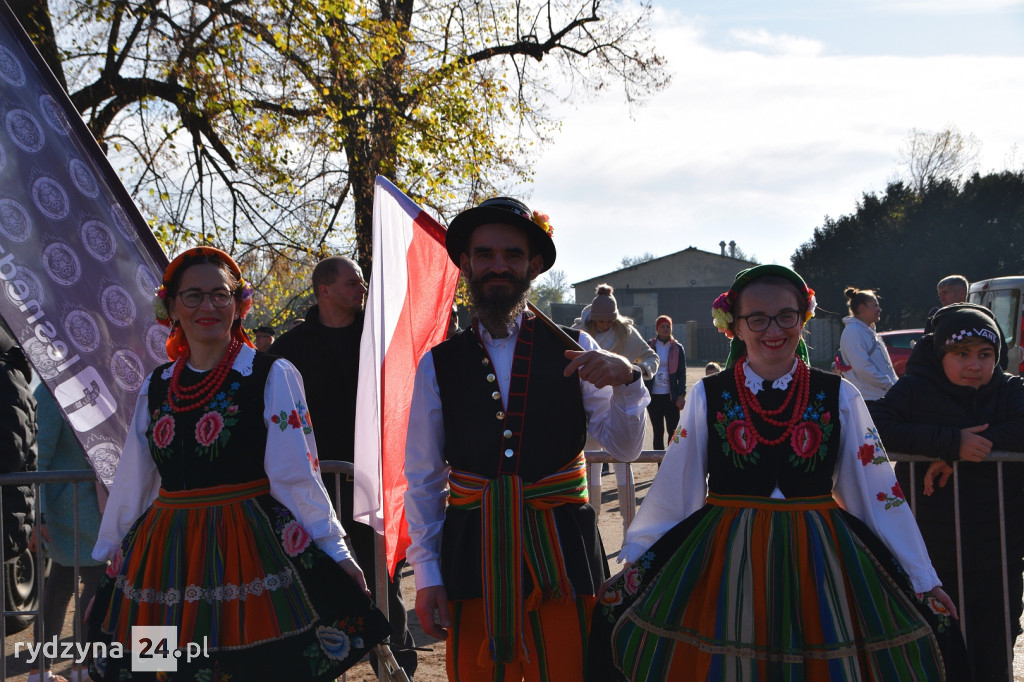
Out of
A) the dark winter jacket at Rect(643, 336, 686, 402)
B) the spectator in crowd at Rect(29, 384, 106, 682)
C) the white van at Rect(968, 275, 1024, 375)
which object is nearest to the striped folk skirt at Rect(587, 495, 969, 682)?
the spectator in crowd at Rect(29, 384, 106, 682)

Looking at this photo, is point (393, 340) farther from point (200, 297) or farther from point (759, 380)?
point (759, 380)

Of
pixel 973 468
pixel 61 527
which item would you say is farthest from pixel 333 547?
pixel 973 468

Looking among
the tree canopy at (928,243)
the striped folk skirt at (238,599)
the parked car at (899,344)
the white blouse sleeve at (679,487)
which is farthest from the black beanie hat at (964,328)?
the tree canopy at (928,243)

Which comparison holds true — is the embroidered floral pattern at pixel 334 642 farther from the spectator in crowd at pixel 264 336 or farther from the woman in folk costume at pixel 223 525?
the spectator in crowd at pixel 264 336

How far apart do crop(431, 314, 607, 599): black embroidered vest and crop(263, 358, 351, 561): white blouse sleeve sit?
0.43m

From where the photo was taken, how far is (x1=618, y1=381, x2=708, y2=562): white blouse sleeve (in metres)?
2.54

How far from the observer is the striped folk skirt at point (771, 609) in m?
2.23

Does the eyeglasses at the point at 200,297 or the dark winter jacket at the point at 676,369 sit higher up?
the eyeglasses at the point at 200,297

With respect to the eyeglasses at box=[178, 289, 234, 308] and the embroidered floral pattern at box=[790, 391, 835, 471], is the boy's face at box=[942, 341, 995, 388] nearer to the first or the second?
the embroidered floral pattern at box=[790, 391, 835, 471]

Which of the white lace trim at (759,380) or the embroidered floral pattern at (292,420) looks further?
the embroidered floral pattern at (292,420)

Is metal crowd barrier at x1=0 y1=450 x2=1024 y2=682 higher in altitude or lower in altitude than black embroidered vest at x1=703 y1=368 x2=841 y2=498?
lower

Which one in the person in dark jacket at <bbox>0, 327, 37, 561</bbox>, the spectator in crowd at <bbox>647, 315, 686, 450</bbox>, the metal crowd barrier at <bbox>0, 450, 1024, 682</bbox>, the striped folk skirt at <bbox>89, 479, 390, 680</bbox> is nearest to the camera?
the striped folk skirt at <bbox>89, 479, 390, 680</bbox>

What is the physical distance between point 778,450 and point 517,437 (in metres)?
0.77

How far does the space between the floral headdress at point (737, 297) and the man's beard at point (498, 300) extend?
605mm
